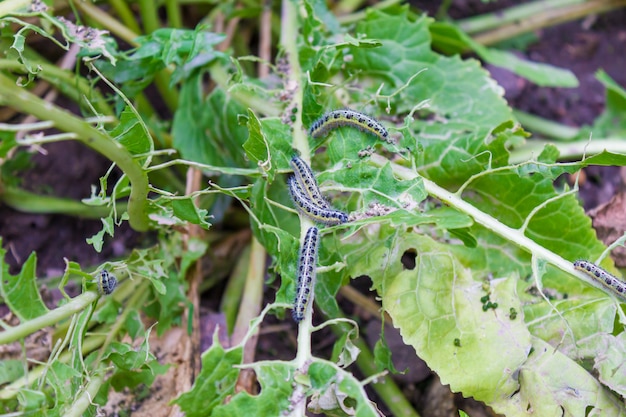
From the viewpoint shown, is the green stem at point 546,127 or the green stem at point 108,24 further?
the green stem at point 546,127

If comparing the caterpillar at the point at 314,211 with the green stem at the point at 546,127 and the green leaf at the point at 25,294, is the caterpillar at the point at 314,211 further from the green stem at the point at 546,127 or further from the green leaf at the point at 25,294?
the green stem at the point at 546,127

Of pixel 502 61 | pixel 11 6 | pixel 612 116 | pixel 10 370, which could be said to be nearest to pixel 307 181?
pixel 11 6

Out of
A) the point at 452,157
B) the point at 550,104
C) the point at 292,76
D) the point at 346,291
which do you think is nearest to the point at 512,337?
the point at 452,157

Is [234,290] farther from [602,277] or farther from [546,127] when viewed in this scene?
[546,127]

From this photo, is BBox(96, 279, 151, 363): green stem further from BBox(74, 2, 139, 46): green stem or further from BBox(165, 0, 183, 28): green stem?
BBox(165, 0, 183, 28): green stem

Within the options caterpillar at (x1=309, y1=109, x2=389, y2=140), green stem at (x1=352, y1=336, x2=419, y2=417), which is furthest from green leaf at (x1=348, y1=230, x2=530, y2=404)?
green stem at (x1=352, y1=336, x2=419, y2=417)

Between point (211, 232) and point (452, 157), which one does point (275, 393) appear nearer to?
point (452, 157)

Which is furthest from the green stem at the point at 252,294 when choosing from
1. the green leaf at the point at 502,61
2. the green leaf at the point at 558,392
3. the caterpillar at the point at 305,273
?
the green leaf at the point at 502,61
